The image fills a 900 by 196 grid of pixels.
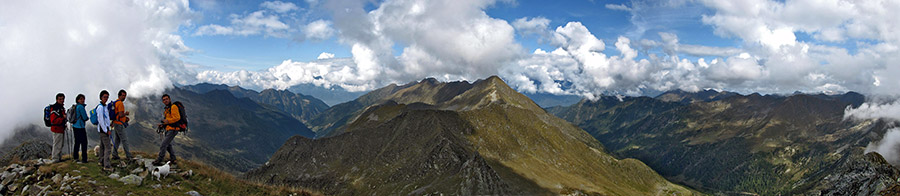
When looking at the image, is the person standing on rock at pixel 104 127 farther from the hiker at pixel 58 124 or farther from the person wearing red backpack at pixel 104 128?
the hiker at pixel 58 124

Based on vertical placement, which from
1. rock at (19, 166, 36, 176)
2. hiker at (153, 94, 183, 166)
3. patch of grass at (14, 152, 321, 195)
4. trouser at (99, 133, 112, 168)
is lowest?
patch of grass at (14, 152, 321, 195)

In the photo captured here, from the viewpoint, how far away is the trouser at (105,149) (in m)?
24.3

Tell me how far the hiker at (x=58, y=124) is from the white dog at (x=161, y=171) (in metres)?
7.11

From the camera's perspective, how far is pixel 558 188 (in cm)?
17038

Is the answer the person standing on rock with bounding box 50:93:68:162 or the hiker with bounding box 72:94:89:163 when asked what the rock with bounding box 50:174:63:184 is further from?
the person standing on rock with bounding box 50:93:68:162

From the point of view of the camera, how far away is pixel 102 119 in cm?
2505

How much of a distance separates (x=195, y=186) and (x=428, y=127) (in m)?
176

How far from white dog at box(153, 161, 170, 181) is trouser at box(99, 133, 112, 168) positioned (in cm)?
307

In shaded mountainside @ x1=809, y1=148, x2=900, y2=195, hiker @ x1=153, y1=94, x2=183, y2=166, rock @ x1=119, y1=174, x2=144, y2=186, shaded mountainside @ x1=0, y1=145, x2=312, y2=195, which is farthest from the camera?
hiker @ x1=153, y1=94, x2=183, y2=166

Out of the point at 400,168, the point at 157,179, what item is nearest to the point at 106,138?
the point at 157,179

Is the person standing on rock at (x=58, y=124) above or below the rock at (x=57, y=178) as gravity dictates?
above

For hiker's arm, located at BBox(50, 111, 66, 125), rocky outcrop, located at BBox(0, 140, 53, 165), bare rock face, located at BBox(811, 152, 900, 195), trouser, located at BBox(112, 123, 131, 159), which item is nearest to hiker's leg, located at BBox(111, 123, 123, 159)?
trouser, located at BBox(112, 123, 131, 159)

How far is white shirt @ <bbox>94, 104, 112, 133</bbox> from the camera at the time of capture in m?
24.7

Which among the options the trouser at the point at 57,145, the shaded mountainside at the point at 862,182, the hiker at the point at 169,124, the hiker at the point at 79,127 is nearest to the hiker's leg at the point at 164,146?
the hiker at the point at 169,124
